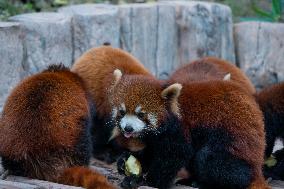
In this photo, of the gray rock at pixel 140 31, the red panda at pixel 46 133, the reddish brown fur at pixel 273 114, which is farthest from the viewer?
the gray rock at pixel 140 31

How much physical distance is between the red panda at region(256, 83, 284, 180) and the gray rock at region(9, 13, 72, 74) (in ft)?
7.48

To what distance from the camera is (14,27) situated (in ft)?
22.9

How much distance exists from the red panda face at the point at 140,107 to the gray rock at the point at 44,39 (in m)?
2.04

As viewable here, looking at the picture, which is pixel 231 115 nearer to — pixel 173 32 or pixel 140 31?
pixel 140 31

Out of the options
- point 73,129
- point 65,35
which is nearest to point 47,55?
point 65,35

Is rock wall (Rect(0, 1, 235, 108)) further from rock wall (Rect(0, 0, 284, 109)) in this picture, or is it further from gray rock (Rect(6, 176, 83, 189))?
gray rock (Rect(6, 176, 83, 189))

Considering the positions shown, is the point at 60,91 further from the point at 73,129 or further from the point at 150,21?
the point at 150,21

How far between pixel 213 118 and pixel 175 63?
139 inches

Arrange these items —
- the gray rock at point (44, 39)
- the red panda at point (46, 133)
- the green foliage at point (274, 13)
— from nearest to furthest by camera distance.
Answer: the red panda at point (46, 133), the gray rock at point (44, 39), the green foliage at point (274, 13)

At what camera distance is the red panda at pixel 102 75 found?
261 inches

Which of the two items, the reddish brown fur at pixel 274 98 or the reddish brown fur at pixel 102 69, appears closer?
the reddish brown fur at pixel 274 98

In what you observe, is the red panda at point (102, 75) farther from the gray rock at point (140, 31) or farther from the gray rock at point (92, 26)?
the gray rock at point (140, 31)

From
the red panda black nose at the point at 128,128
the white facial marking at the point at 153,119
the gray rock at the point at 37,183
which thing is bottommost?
the gray rock at the point at 37,183

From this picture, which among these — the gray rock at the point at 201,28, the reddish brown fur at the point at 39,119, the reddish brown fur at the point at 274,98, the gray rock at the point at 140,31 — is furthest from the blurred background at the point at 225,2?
the reddish brown fur at the point at 274,98
